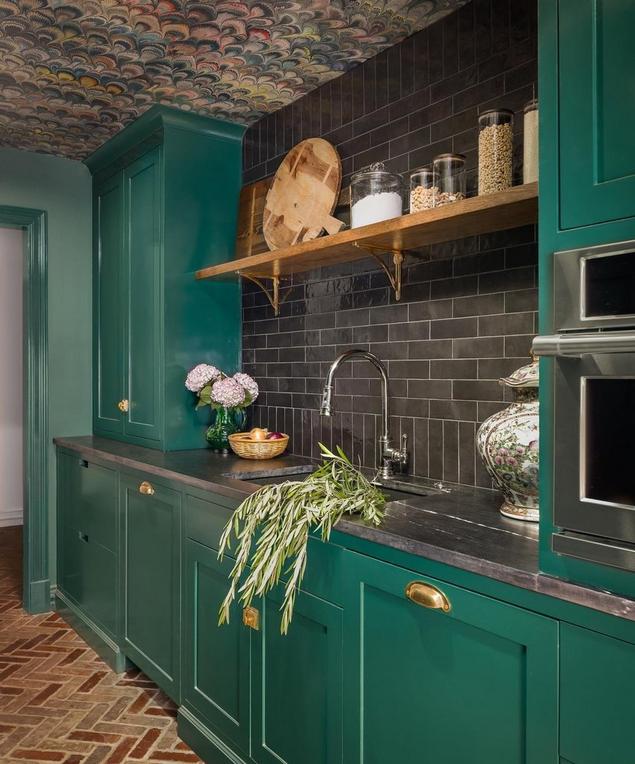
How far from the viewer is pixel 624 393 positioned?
43.2 inches

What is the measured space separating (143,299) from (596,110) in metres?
2.56

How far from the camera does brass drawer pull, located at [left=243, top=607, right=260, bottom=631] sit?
6.63 feet

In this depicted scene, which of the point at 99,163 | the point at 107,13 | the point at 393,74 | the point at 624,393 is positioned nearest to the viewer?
the point at 624,393

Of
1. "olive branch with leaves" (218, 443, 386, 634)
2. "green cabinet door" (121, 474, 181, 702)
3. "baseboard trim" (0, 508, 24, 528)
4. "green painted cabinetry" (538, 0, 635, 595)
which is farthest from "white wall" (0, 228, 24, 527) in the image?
"green painted cabinetry" (538, 0, 635, 595)

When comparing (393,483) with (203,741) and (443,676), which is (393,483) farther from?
(203,741)

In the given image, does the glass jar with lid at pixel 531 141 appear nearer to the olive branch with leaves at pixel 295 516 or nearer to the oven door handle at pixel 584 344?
the oven door handle at pixel 584 344

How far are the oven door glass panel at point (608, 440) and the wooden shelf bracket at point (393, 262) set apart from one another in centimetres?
125

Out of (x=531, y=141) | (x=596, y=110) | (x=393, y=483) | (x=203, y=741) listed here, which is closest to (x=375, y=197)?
(x=531, y=141)

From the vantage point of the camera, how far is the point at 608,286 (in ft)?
3.69

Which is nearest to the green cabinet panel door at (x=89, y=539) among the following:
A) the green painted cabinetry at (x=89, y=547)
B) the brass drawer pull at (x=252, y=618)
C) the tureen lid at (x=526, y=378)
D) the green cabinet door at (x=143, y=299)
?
the green painted cabinetry at (x=89, y=547)

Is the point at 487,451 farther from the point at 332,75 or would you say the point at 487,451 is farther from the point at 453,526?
the point at 332,75

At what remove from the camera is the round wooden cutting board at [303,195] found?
265cm

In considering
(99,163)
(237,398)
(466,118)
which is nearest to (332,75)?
(466,118)

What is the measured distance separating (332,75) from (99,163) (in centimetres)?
167
